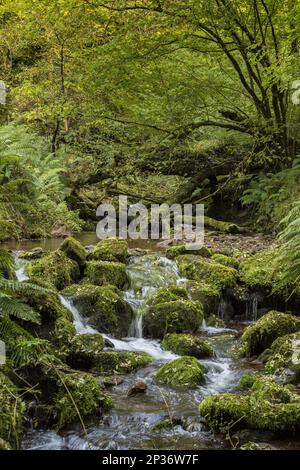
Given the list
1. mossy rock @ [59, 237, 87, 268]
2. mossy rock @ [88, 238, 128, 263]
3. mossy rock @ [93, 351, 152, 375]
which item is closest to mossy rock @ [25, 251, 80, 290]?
mossy rock @ [59, 237, 87, 268]

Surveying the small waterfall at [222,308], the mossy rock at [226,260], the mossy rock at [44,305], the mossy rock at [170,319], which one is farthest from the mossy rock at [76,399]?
the mossy rock at [226,260]

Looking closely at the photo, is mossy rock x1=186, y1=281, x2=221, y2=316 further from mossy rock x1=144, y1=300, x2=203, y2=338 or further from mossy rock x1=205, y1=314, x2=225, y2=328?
mossy rock x1=144, y1=300, x2=203, y2=338

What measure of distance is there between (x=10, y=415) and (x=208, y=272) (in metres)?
5.35

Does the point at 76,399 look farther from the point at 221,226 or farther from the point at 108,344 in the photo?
the point at 221,226

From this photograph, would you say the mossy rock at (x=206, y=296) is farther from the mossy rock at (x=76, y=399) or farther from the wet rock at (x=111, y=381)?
the mossy rock at (x=76, y=399)

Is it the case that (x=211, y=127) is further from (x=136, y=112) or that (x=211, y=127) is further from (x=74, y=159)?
(x=74, y=159)

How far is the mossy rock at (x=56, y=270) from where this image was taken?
7.75 m

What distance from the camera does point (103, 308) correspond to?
23.6 ft

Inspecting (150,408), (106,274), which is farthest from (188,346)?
(106,274)

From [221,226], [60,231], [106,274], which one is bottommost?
[106,274]

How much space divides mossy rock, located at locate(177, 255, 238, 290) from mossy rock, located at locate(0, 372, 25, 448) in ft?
16.1

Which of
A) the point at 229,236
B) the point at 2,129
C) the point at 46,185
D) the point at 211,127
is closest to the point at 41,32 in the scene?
the point at 2,129

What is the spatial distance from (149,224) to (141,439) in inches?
375

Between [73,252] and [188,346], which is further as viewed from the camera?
[73,252]
